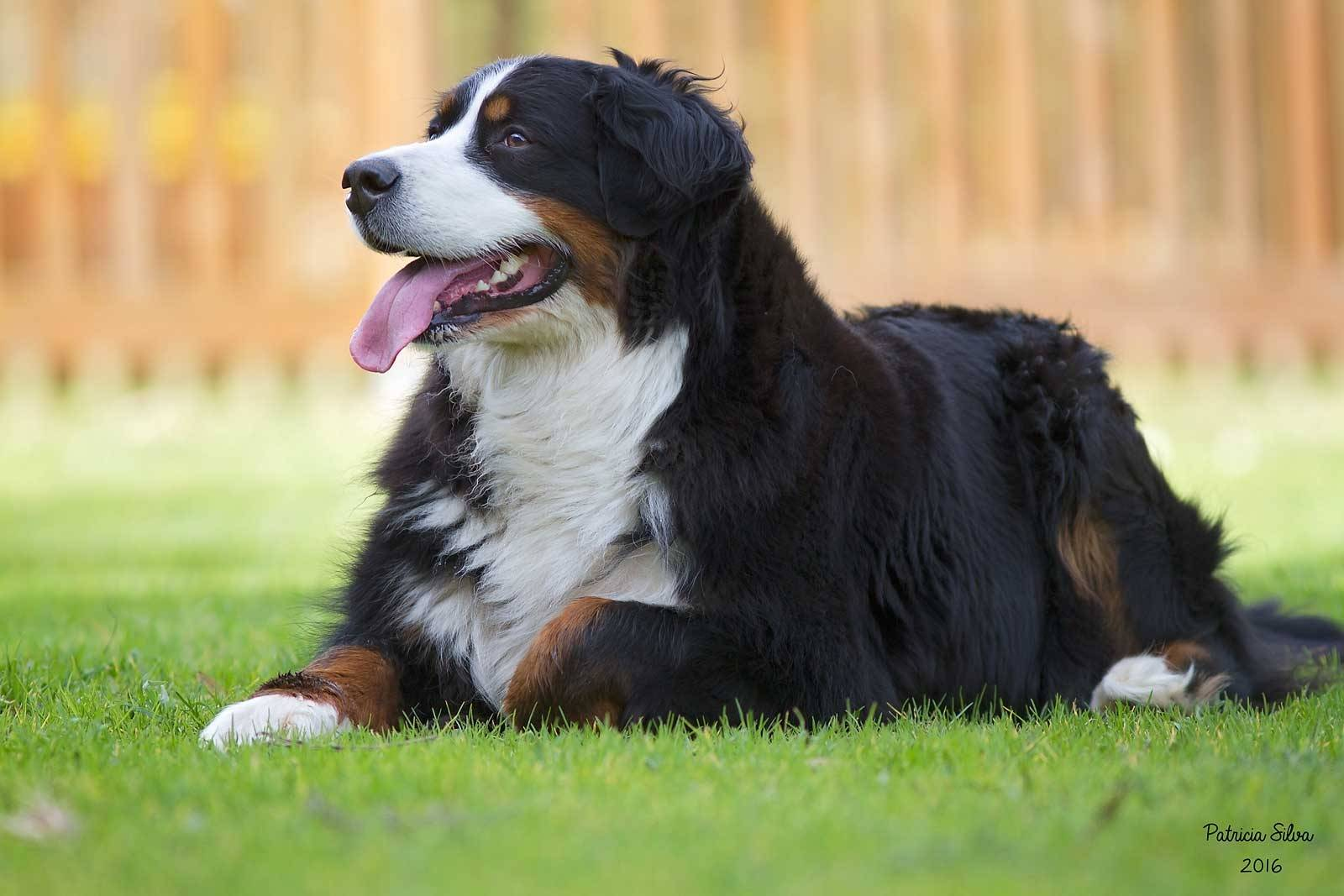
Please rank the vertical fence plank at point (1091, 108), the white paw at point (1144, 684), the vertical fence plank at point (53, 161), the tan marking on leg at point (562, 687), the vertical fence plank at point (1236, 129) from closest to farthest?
the tan marking on leg at point (562, 687) → the white paw at point (1144, 684) → the vertical fence plank at point (53, 161) → the vertical fence plank at point (1091, 108) → the vertical fence plank at point (1236, 129)

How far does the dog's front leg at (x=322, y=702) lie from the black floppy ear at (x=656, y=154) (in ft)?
4.06

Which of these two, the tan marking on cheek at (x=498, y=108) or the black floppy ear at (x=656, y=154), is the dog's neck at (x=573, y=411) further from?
the tan marking on cheek at (x=498, y=108)

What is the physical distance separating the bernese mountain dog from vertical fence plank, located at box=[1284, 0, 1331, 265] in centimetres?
971

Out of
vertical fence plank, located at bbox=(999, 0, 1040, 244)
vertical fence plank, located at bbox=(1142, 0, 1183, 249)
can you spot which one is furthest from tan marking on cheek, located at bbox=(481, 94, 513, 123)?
vertical fence plank, located at bbox=(1142, 0, 1183, 249)

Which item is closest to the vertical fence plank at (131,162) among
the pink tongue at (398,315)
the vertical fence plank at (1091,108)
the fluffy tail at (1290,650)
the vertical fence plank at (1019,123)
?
the vertical fence plank at (1019,123)

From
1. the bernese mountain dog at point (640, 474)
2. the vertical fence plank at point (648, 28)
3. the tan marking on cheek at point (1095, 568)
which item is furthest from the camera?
the vertical fence plank at point (648, 28)

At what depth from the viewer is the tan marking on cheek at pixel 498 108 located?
408 centimetres

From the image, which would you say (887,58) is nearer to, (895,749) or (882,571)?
(882,571)

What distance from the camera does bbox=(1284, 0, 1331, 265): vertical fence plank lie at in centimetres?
1302

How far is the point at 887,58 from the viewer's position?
1264cm

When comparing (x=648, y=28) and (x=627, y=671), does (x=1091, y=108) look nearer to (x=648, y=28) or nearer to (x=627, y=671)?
(x=648, y=28)

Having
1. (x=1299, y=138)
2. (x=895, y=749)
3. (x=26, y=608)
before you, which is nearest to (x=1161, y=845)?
(x=895, y=749)

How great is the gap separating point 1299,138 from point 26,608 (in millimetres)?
10875

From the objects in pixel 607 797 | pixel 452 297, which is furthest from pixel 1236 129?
pixel 607 797
